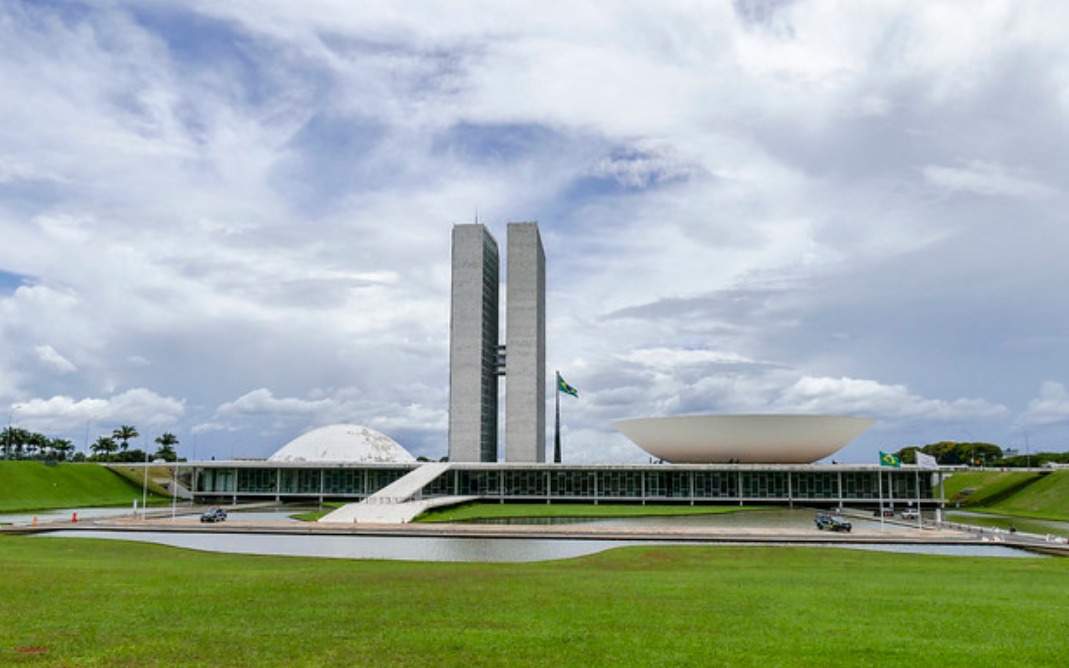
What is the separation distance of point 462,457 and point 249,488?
72.8ft

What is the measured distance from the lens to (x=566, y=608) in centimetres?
1494

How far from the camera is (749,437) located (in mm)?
73438

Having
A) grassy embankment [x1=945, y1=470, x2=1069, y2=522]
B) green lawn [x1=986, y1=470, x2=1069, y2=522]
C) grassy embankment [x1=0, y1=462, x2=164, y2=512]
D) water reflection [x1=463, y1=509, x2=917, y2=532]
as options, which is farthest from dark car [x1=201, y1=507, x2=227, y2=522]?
green lawn [x1=986, y1=470, x2=1069, y2=522]

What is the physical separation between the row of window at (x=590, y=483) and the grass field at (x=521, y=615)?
5086cm

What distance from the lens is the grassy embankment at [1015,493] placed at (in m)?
60.0

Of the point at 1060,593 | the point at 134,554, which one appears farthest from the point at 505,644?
the point at 134,554

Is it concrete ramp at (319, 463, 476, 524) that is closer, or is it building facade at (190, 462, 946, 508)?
concrete ramp at (319, 463, 476, 524)

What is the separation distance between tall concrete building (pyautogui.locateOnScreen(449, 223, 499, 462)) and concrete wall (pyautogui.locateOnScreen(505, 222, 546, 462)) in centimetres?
300

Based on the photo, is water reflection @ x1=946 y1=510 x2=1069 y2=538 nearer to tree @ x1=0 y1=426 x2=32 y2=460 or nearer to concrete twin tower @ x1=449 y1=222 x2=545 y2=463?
concrete twin tower @ x1=449 y1=222 x2=545 y2=463

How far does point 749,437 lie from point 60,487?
5719 centimetres

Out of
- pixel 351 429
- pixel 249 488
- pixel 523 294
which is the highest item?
pixel 523 294

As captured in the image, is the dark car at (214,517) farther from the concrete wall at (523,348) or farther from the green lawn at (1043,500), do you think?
Answer: the green lawn at (1043,500)

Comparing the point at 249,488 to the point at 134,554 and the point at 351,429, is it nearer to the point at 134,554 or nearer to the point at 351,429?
the point at 351,429

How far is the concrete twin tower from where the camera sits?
92.1 meters
